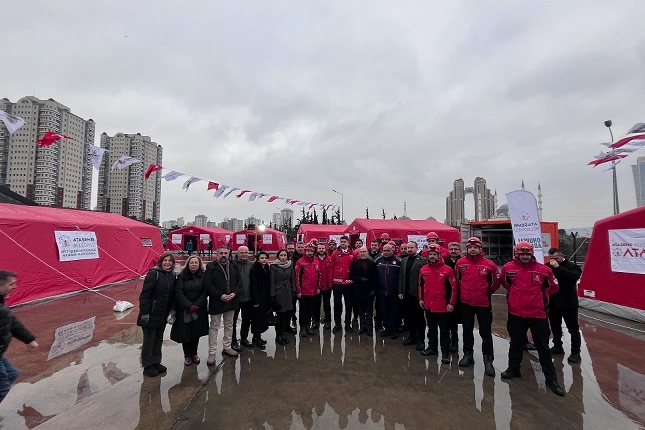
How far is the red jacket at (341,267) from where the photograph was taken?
5820 millimetres

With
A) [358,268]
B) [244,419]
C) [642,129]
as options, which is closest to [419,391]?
[244,419]

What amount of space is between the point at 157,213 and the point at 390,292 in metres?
54.2

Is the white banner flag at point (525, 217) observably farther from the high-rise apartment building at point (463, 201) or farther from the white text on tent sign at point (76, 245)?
the high-rise apartment building at point (463, 201)

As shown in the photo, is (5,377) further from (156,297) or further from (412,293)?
(412,293)

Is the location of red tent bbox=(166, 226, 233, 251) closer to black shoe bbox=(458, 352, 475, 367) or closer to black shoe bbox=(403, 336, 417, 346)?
black shoe bbox=(403, 336, 417, 346)

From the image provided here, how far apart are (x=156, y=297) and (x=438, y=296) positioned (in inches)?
150

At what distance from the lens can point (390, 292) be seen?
5.53 meters

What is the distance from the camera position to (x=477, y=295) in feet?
13.8

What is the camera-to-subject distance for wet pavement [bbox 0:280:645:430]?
299 centimetres

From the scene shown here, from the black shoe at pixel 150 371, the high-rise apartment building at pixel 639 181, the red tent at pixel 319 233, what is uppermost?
the high-rise apartment building at pixel 639 181

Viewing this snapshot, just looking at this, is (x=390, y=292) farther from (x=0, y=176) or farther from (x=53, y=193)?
(x=0, y=176)

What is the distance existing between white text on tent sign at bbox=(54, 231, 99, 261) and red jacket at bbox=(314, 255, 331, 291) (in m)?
8.38

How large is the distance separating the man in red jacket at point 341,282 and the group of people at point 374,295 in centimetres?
2

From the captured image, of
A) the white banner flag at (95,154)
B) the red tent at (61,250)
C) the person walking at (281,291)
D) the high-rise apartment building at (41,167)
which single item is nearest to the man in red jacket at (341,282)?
the person walking at (281,291)
